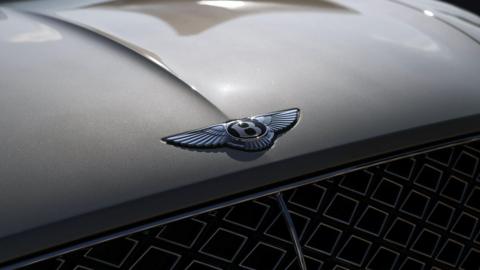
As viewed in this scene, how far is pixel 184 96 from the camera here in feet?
5.43

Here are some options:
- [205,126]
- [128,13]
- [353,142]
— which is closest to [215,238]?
[205,126]

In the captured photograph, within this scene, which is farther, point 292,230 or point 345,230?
point 345,230

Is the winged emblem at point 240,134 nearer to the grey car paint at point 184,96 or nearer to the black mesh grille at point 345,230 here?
the grey car paint at point 184,96

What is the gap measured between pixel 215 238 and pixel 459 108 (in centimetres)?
76

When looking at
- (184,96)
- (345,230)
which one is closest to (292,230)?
(345,230)

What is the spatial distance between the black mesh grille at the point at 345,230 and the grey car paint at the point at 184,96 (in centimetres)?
6

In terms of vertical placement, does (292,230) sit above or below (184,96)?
below

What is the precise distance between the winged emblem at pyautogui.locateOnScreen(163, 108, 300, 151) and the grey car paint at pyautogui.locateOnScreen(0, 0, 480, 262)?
2 centimetres

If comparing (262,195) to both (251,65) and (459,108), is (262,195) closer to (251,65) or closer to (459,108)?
(251,65)

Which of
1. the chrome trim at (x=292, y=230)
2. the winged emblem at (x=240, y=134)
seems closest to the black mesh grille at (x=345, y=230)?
the chrome trim at (x=292, y=230)

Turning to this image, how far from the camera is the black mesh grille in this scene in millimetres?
1478

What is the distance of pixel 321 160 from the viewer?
5.29 ft

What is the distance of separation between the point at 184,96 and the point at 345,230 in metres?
0.48

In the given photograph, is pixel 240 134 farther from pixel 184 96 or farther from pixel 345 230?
pixel 345 230
